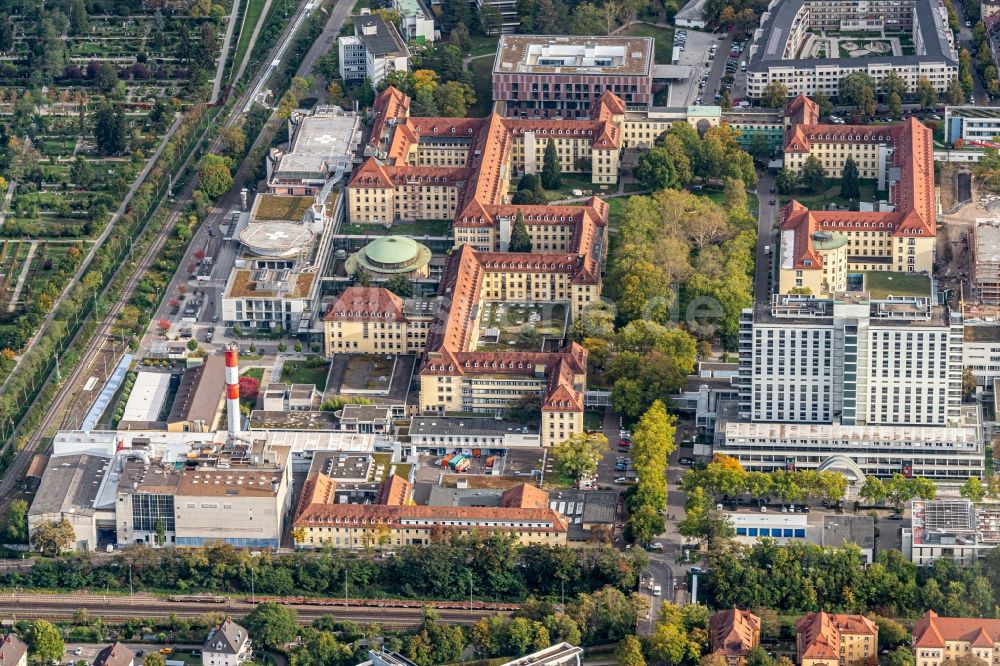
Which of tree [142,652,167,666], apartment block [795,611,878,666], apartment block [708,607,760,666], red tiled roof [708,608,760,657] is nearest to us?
apartment block [795,611,878,666]

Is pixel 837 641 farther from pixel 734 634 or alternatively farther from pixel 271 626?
pixel 271 626

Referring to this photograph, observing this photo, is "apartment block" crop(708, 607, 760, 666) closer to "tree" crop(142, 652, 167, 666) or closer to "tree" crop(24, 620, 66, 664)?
"tree" crop(142, 652, 167, 666)

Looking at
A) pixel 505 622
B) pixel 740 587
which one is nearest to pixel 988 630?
pixel 740 587

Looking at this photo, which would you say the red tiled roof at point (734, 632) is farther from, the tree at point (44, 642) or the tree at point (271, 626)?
the tree at point (44, 642)

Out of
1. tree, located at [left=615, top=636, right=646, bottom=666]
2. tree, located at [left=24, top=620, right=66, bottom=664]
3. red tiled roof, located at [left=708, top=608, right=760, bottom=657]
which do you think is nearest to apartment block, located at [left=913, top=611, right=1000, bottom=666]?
red tiled roof, located at [left=708, top=608, right=760, bottom=657]

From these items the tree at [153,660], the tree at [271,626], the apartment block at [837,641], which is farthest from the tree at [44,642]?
the apartment block at [837,641]

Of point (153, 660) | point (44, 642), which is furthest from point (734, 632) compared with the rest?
point (44, 642)
